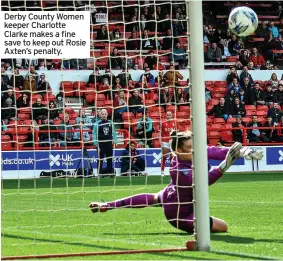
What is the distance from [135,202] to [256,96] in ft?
62.7

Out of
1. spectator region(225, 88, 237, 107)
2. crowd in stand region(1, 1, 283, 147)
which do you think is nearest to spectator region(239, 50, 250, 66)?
crowd in stand region(1, 1, 283, 147)

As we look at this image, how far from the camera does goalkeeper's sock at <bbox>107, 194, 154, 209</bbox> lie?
945cm

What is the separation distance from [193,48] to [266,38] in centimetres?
2307

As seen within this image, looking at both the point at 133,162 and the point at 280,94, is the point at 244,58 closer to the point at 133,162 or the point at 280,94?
the point at 280,94

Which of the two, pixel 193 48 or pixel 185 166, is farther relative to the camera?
pixel 185 166

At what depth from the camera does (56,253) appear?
771cm

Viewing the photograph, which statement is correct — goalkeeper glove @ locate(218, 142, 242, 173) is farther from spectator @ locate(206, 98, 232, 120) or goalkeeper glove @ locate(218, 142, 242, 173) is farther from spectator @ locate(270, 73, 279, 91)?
spectator @ locate(270, 73, 279, 91)

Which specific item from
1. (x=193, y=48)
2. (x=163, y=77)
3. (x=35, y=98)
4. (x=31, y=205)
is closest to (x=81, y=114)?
(x=35, y=98)

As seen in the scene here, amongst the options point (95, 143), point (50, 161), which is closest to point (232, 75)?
point (95, 143)

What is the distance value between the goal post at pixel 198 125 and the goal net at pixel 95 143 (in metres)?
0.27

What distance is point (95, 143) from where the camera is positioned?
22625 mm

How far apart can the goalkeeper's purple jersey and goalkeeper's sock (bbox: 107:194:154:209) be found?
0.35 metres

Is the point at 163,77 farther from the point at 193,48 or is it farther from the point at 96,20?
the point at 96,20

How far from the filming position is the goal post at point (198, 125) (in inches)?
311
